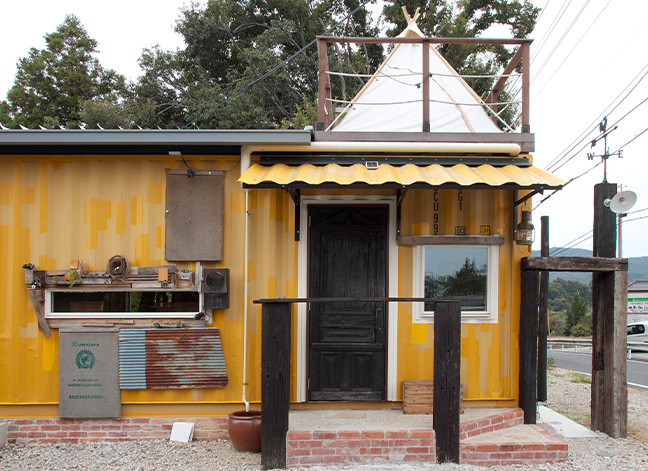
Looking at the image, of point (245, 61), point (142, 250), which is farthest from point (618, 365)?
point (245, 61)

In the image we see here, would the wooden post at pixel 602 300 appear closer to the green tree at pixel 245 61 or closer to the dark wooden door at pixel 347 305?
the dark wooden door at pixel 347 305

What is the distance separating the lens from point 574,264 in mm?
6184

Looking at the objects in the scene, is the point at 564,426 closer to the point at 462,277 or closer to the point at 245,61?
the point at 462,277

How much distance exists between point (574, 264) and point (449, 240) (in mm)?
1565

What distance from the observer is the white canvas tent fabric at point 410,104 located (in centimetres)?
720

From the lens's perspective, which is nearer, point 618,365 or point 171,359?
point 171,359

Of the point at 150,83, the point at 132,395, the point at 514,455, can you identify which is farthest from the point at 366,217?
the point at 150,83

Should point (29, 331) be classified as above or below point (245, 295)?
below

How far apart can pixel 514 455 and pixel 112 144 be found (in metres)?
5.31

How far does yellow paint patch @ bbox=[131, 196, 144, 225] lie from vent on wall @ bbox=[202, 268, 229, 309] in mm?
989

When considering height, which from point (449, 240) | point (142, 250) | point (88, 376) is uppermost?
point (449, 240)

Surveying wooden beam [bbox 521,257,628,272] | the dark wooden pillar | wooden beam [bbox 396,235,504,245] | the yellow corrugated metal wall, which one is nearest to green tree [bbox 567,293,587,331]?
wooden beam [bbox 521,257,628,272]

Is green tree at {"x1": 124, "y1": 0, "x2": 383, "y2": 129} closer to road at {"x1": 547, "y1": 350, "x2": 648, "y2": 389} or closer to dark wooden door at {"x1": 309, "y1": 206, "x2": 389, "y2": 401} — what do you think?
road at {"x1": 547, "y1": 350, "x2": 648, "y2": 389}

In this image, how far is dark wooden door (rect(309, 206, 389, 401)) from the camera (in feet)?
20.0
